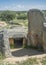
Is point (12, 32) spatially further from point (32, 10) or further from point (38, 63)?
point (38, 63)

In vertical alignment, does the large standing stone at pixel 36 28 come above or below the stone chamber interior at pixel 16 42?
above

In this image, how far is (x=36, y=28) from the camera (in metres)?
19.9

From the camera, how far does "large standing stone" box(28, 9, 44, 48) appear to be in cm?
1917

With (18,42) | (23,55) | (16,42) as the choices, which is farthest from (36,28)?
(16,42)

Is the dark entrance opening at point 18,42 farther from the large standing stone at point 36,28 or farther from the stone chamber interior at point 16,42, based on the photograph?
the large standing stone at point 36,28

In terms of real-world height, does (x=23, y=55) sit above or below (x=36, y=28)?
below

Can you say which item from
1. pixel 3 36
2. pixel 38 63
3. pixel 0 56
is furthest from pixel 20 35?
pixel 38 63

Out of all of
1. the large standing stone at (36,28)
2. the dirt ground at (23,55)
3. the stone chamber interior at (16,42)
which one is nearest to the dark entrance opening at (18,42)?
the stone chamber interior at (16,42)

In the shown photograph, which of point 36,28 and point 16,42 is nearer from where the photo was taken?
point 36,28

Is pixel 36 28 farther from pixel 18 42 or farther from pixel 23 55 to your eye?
pixel 18 42

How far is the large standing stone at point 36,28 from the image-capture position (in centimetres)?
1917

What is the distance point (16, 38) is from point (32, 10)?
467cm

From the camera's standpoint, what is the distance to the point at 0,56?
14211 millimetres

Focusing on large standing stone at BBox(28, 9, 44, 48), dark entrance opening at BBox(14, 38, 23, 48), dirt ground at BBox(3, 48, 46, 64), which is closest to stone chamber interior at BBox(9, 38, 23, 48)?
dark entrance opening at BBox(14, 38, 23, 48)
